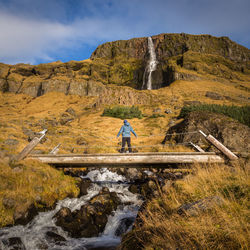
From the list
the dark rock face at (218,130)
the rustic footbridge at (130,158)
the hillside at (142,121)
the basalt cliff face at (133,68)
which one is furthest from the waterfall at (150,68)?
the rustic footbridge at (130,158)

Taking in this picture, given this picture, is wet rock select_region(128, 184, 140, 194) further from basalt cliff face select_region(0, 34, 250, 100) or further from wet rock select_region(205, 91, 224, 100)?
wet rock select_region(205, 91, 224, 100)

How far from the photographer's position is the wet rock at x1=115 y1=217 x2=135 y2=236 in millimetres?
4625

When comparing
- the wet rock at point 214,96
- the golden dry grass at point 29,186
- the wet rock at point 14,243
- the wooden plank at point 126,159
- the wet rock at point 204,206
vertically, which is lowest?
the wet rock at point 14,243

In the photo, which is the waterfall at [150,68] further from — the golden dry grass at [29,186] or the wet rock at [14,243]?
the wet rock at [14,243]

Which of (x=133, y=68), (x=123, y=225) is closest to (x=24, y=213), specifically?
(x=123, y=225)

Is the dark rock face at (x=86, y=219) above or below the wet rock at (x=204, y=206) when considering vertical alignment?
below

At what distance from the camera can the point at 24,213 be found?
457 centimetres

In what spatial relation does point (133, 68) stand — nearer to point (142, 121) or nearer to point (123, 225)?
point (142, 121)

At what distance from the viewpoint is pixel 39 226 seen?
439 cm

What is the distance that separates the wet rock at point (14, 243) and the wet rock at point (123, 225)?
232 centimetres

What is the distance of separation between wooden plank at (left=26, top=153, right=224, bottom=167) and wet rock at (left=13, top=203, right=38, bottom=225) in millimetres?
Result: 2209

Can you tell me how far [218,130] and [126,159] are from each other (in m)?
6.36

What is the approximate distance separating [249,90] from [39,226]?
169 ft

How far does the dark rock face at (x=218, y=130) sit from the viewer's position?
345 inches
